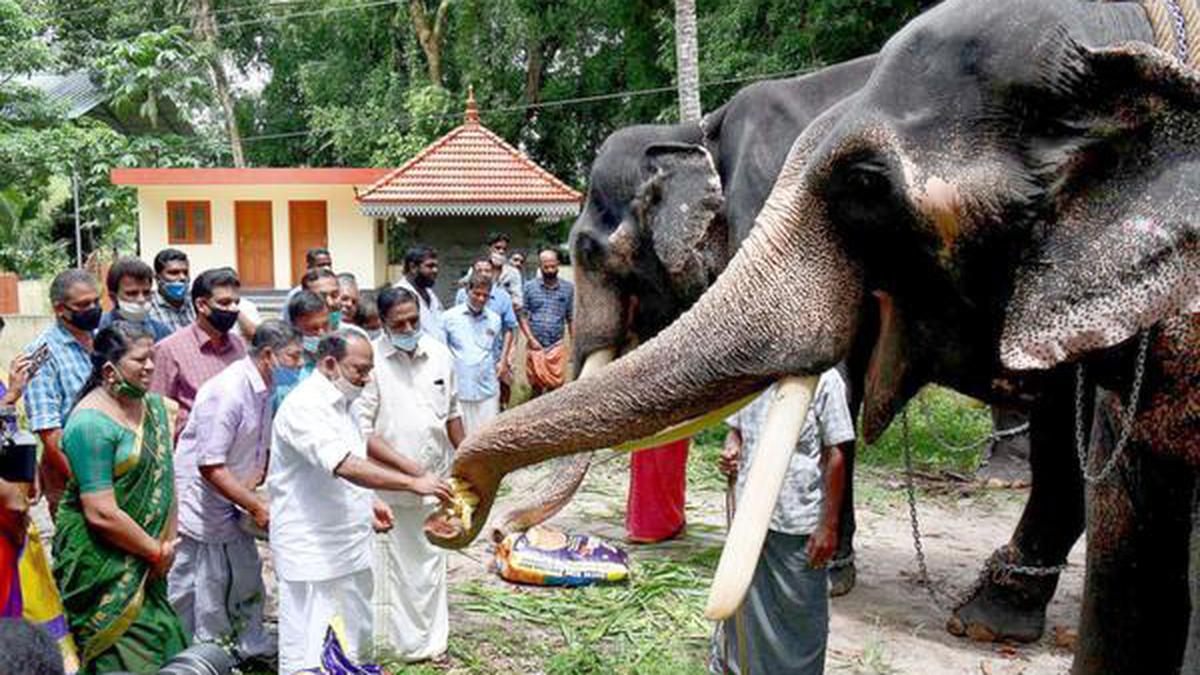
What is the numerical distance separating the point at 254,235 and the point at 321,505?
21.0 meters

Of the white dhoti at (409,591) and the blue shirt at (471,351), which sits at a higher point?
the blue shirt at (471,351)

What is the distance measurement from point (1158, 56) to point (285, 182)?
22.5 m

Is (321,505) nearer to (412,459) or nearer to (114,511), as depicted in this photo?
(412,459)

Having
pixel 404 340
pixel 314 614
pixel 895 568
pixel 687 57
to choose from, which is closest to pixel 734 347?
pixel 314 614

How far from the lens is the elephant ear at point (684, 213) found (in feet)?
16.0

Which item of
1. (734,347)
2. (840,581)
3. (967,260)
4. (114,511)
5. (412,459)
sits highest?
(967,260)

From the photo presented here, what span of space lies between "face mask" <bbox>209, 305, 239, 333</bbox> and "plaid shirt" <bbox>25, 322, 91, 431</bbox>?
543mm

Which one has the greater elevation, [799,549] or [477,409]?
[799,549]

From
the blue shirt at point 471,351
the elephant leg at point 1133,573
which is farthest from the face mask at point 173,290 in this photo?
the elephant leg at point 1133,573

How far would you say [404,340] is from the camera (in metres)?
4.80

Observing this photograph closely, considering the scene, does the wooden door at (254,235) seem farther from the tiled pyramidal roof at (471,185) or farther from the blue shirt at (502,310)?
the blue shirt at (502,310)

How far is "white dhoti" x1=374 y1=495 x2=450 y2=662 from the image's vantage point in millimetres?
4824

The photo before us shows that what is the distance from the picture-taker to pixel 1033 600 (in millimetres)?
4992

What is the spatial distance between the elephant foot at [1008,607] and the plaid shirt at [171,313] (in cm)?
382
